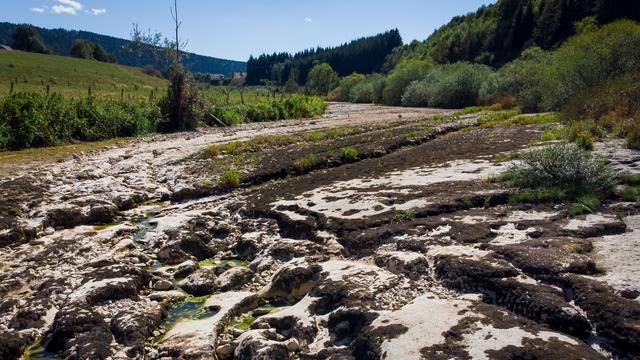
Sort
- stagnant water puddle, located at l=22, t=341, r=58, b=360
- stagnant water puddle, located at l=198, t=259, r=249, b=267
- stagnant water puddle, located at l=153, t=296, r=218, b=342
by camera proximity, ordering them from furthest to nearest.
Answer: stagnant water puddle, located at l=198, t=259, r=249, b=267 < stagnant water puddle, located at l=153, t=296, r=218, b=342 < stagnant water puddle, located at l=22, t=341, r=58, b=360

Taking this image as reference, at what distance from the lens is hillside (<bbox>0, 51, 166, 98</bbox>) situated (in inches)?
2427

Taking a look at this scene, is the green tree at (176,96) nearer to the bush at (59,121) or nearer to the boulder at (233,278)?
the bush at (59,121)

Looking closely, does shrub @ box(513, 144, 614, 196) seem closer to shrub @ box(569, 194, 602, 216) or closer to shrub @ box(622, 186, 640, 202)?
shrub @ box(622, 186, 640, 202)

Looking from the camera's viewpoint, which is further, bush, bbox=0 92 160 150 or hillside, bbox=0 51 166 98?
hillside, bbox=0 51 166 98

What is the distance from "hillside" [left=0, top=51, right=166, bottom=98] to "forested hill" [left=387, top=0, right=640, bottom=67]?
62.8 m

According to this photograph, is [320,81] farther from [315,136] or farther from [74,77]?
[315,136]

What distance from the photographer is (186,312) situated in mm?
6086

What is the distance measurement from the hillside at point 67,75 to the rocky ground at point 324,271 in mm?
52565

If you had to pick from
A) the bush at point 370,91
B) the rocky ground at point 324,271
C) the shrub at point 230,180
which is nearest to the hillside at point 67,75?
the bush at point 370,91

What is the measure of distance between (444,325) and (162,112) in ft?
87.5

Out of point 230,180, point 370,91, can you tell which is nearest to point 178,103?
point 230,180

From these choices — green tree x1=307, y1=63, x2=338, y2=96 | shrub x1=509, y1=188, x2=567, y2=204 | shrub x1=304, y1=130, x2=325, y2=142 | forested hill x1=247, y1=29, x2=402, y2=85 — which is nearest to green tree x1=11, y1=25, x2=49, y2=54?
green tree x1=307, y1=63, x2=338, y2=96

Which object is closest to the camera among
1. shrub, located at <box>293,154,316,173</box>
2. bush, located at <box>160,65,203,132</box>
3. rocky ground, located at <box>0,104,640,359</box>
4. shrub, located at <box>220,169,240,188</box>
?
rocky ground, located at <box>0,104,640,359</box>

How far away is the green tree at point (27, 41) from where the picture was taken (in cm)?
11831
